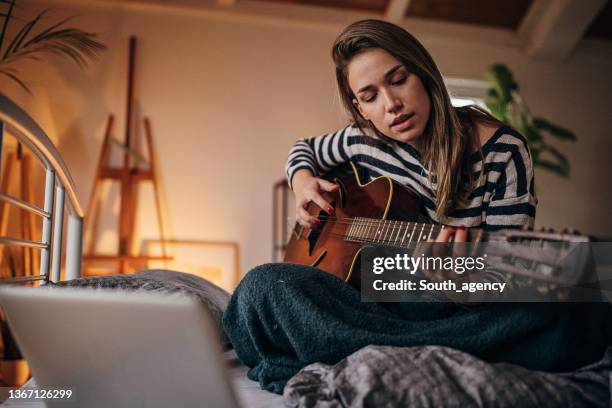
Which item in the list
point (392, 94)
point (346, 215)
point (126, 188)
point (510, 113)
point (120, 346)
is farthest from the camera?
point (510, 113)

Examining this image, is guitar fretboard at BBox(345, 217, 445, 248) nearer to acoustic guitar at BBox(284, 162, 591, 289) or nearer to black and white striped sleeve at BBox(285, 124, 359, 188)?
acoustic guitar at BBox(284, 162, 591, 289)

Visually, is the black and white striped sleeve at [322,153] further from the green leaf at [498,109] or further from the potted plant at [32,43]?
the green leaf at [498,109]

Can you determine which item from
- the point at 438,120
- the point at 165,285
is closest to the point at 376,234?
the point at 438,120

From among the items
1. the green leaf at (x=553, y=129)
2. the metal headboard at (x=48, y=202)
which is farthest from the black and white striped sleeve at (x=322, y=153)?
the green leaf at (x=553, y=129)

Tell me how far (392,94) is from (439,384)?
2.18 ft

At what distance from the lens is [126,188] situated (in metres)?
3.17

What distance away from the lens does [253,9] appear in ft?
11.5

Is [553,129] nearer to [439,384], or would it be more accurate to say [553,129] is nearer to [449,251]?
[449,251]

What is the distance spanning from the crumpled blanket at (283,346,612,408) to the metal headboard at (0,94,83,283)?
555 millimetres

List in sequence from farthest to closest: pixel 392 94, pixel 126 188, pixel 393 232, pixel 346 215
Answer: pixel 126 188
pixel 346 215
pixel 392 94
pixel 393 232

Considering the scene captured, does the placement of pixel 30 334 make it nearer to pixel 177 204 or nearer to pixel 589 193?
pixel 177 204

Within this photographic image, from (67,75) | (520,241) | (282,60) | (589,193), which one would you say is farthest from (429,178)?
(589,193)

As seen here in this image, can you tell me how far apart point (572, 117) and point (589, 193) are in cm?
58

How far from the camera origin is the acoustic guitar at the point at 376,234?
26.4 inches
